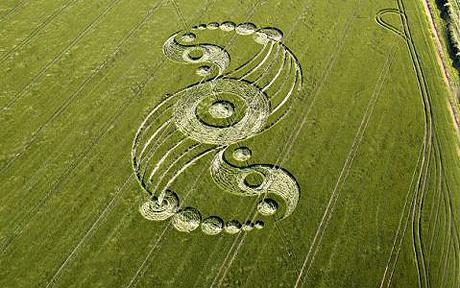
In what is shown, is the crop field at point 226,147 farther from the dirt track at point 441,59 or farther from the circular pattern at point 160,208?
the dirt track at point 441,59

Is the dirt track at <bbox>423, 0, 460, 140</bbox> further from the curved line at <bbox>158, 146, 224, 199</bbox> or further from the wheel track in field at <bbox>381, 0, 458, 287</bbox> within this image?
the curved line at <bbox>158, 146, 224, 199</bbox>

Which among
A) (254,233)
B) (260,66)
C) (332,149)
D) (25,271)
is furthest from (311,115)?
(25,271)

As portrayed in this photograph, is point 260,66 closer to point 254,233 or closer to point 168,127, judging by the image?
point 168,127

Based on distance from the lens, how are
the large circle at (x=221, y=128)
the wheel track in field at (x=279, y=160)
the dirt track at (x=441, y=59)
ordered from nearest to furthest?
the wheel track in field at (x=279, y=160)
the large circle at (x=221, y=128)
the dirt track at (x=441, y=59)

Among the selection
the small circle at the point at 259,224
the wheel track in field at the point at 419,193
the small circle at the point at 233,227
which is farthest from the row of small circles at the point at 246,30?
the small circle at the point at 233,227

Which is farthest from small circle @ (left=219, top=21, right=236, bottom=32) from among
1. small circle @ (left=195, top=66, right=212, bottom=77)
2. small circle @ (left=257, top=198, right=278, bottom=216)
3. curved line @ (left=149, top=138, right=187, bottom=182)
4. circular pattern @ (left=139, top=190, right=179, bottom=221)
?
small circle @ (left=257, top=198, right=278, bottom=216)
